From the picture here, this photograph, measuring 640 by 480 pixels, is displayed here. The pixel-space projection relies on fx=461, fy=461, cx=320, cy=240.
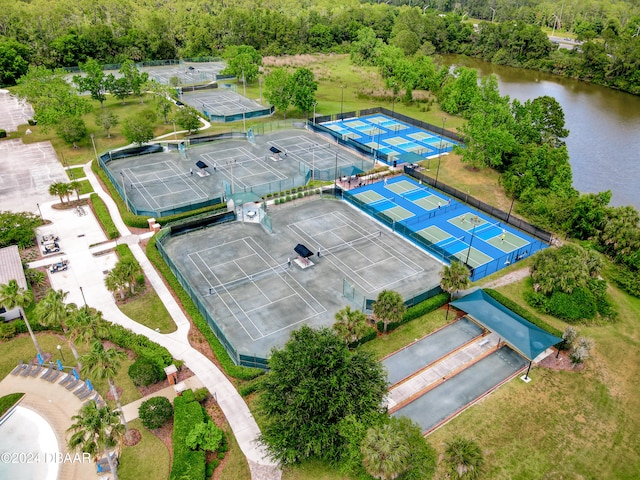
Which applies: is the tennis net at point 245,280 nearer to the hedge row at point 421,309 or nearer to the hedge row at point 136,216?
the hedge row at point 421,309

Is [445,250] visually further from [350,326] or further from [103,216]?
[103,216]

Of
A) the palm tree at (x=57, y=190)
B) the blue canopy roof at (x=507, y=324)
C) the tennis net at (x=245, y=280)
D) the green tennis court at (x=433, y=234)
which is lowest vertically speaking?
the green tennis court at (x=433, y=234)

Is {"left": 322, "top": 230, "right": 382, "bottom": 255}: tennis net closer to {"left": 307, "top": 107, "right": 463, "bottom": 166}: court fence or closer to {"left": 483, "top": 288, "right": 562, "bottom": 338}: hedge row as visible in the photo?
{"left": 483, "top": 288, "right": 562, "bottom": 338}: hedge row

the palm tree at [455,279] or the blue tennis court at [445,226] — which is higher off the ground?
the palm tree at [455,279]

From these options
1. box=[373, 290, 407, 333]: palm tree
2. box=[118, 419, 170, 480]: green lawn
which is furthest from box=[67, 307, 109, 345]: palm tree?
box=[373, 290, 407, 333]: palm tree

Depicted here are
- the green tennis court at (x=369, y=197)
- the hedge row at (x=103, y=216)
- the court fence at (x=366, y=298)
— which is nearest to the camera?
the court fence at (x=366, y=298)

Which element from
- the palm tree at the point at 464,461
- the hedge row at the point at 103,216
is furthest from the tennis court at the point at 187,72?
the palm tree at the point at 464,461
